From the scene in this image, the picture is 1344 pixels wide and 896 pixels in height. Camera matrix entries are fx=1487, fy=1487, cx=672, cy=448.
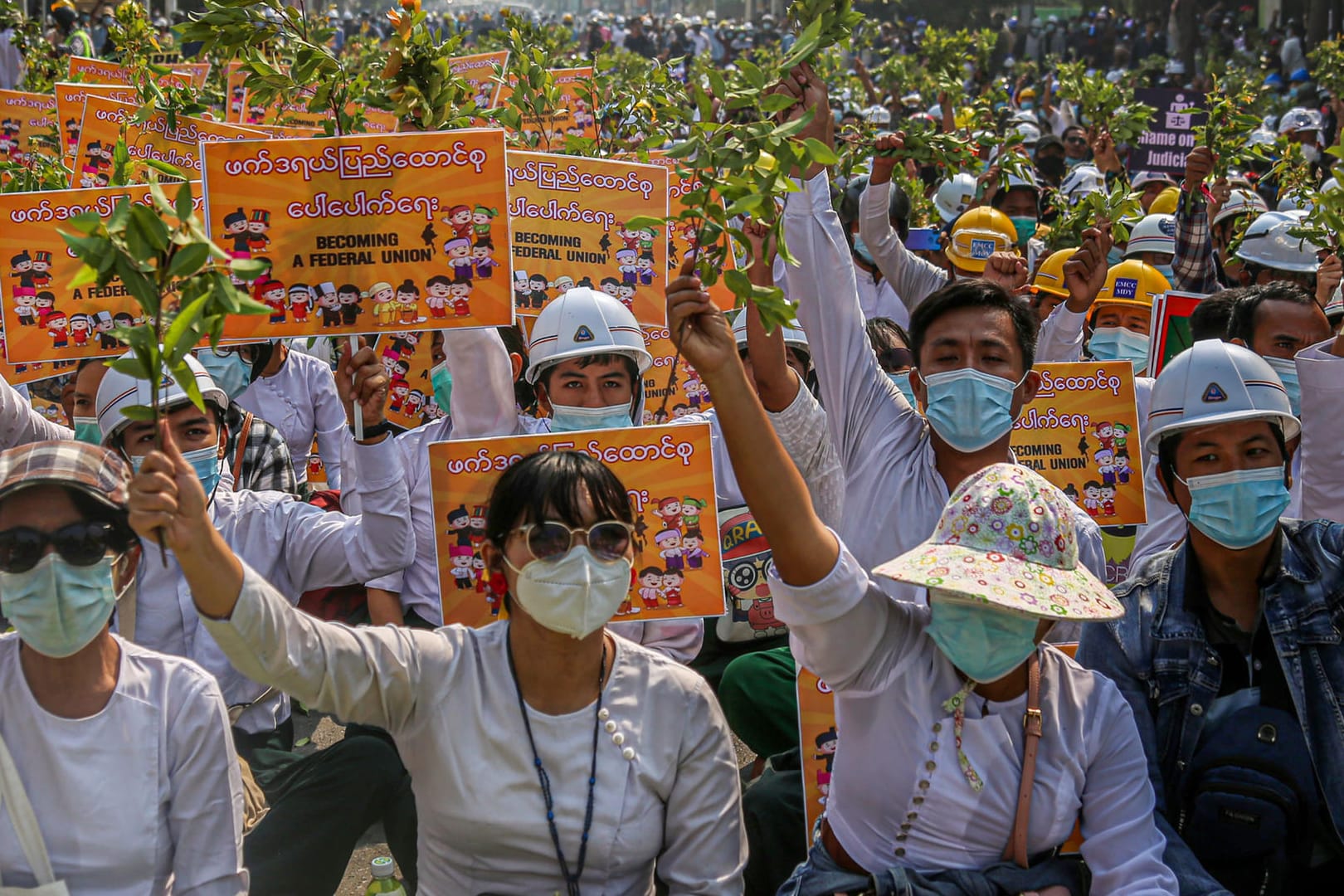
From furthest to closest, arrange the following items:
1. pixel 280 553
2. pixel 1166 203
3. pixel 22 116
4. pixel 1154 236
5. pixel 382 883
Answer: pixel 22 116
pixel 1166 203
pixel 1154 236
pixel 280 553
pixel 382 883

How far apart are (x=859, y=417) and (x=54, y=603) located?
6.60 feet

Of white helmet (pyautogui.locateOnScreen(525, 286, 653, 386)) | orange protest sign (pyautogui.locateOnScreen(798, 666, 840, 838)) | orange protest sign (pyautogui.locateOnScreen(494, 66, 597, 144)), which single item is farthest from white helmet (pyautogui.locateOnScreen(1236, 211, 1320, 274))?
orange protest sign (pyautogui.locateOnScreen(798, 666, 840, 838))

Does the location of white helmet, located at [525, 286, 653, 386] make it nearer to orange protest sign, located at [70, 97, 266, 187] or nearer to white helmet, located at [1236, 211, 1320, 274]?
orange protest sign, located at [70, 97, 266, 187]

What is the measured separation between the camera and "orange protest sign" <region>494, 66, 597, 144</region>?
7.53 metres

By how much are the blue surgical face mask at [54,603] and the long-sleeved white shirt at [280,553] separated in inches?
39.1

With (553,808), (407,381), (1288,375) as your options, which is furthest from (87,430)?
(1288,375)

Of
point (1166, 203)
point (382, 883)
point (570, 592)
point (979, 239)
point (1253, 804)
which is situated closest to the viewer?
point (570, 592)

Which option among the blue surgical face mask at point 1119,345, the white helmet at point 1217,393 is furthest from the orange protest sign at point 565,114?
the white helmet at point 1217,393

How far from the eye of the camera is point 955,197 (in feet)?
35.5

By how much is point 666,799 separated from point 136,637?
5.65 feet

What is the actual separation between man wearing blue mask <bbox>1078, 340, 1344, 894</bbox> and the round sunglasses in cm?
122

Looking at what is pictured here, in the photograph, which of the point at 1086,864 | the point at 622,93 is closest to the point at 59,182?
the point at 622,93

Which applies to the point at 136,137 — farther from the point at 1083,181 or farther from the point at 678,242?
the point at 1083,181

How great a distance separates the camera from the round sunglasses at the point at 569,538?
3037 mm
